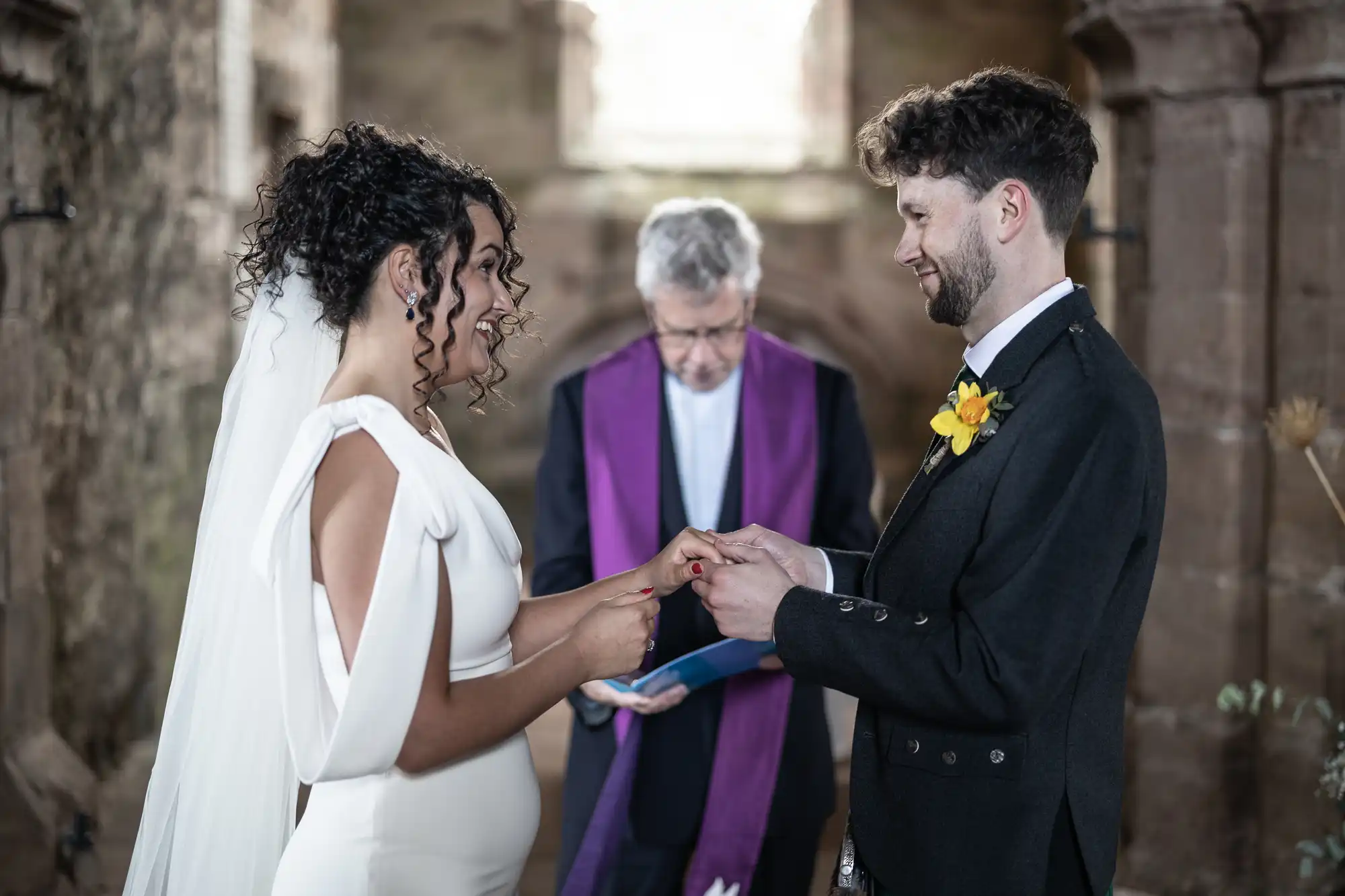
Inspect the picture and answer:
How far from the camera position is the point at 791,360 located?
3.40 meters

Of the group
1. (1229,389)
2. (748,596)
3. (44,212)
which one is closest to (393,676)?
(748,596)

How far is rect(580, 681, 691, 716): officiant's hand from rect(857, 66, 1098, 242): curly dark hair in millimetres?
1346

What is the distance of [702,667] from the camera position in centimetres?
286

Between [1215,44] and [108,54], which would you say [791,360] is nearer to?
[1215,44]

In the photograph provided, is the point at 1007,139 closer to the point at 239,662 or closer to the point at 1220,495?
the point at 239,662

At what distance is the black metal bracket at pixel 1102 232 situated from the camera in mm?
3826

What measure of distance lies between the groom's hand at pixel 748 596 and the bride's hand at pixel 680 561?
13cm

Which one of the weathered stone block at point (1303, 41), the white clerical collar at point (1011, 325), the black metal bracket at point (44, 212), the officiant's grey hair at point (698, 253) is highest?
the weathered stone block at point (1303, 41)

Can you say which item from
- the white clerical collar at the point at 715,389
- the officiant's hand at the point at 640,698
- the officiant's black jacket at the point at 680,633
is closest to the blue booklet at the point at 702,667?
the officiant's hand at the point at 640,698

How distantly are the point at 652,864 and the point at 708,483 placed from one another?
3.01ft

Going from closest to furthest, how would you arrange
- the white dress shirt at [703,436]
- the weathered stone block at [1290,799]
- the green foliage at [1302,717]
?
the white dress shirt at [703,436] < the green foliage at [1302,717] < the weathered stone block at [1290,799]

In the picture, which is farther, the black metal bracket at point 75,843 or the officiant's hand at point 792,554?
the black metal bracket at point 75,843

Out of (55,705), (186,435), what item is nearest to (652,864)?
(55,705)

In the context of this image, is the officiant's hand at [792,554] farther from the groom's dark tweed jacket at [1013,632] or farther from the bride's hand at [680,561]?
the groom's dark tweed jacket at [1013,632]
